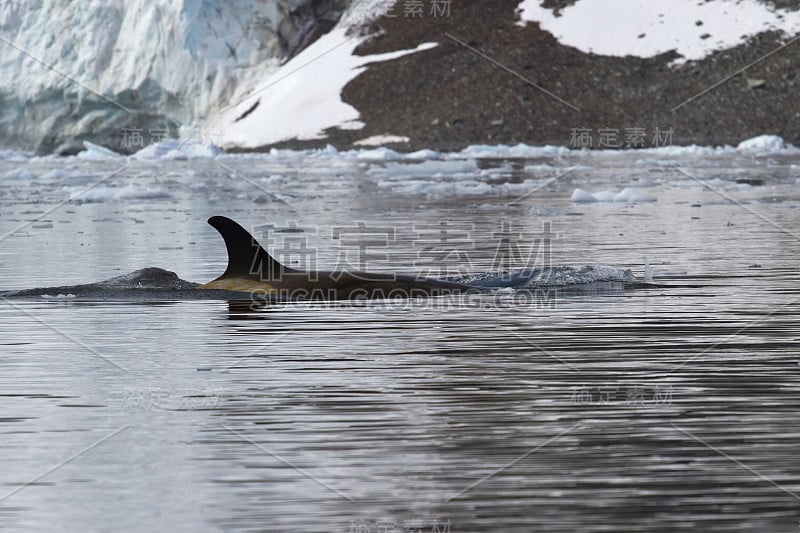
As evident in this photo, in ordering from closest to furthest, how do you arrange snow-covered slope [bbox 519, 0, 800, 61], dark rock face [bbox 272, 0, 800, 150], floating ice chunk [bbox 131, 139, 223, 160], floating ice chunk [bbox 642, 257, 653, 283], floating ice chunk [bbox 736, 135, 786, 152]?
1. floating ice chunk [bbox 642, 257, 653, 283]
2. floating ice chunk [bbox 736, 135, 786, 152]
3. floating ice chunk [bbox 131, 139, 223, 160]
4. dark rock face [bbox 272, 0, 800, 150]
5. snow-covered slope [bbox 519, 0, 800, 61]

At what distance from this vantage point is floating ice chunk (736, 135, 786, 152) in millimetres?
72250

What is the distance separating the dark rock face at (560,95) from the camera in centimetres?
8100

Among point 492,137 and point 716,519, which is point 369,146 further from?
point 716,519

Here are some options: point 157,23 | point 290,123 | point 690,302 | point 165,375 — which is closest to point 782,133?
point 290,123

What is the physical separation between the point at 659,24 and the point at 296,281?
79119 mm

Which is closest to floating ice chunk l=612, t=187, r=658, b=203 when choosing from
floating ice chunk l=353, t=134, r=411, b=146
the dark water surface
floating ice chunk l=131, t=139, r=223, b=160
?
the dark water surface

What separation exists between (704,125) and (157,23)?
34.3 m

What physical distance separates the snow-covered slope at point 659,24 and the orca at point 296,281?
246ft

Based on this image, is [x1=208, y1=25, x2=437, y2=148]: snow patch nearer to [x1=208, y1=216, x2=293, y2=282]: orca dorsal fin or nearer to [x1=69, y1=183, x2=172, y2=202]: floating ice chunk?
[x1=69, y1=183, x2=172, y2=202]: floating ice chunk

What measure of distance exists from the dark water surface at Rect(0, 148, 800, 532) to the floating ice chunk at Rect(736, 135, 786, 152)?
54283mm

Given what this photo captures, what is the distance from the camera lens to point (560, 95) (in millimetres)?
84812

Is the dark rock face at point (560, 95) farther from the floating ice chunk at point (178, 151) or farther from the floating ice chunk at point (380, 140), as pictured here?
the floating ice chunk at point (178, 151)

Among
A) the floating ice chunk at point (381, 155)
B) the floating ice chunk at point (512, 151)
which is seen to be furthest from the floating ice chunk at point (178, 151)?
the floating ice chunk at point (512, 151)

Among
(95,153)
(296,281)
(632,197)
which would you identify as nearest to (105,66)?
(95,153)
